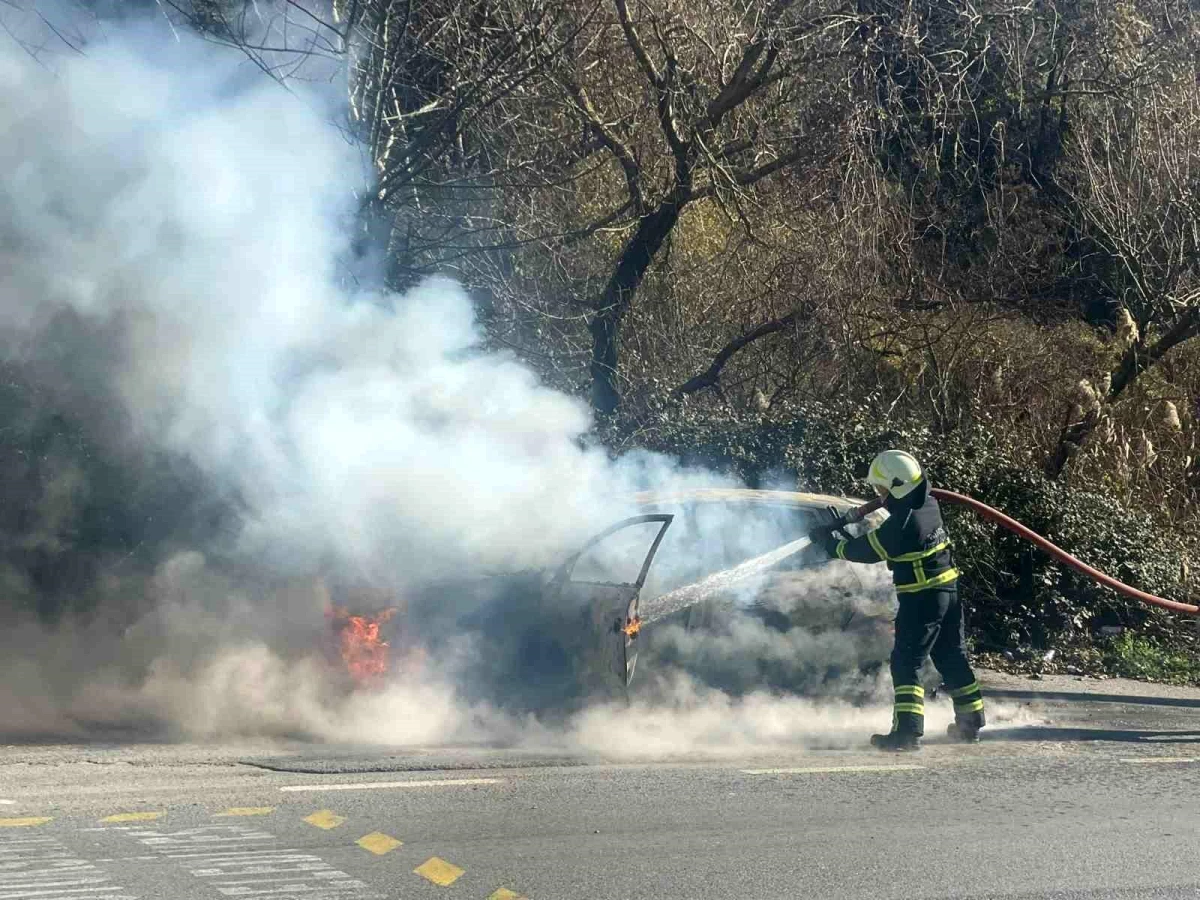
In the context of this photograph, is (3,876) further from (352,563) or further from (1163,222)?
(1163,222)

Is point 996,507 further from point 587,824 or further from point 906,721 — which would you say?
point 587,824

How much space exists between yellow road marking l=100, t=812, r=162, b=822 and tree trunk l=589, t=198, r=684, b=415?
27.6ft

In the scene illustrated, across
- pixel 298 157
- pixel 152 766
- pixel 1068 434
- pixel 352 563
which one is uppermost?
pixel 298 157

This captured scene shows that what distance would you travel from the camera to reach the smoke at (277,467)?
25.7 feet

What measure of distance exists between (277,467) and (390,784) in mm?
2386

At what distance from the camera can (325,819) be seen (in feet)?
19.3

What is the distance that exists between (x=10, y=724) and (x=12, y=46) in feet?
13.4

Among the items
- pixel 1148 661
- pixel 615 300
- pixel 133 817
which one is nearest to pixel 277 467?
pixel 133 817

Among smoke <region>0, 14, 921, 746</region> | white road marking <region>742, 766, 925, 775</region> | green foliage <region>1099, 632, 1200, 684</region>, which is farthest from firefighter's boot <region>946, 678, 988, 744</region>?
green foliage <region>1099, 632, 1200, 684</region>

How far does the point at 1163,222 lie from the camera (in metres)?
14.6

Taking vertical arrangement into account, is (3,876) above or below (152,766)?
below

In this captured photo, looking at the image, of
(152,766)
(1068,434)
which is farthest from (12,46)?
(1068,434)

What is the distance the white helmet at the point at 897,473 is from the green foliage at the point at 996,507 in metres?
3.73

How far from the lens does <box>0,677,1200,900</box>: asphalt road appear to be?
201 inches
